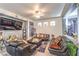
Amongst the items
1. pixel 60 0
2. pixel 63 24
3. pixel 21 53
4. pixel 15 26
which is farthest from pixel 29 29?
pixel 60 0

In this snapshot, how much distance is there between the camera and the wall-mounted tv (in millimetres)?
1520

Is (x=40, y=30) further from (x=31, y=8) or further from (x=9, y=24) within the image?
(x=9, y=24)

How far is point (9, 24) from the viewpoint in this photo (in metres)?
1.54

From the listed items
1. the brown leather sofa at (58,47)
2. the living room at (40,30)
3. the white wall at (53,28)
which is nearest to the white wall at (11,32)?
the living room at (40,30)

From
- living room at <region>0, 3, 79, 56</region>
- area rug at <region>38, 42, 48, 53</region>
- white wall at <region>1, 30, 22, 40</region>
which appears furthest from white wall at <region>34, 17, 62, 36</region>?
white wall at <region>1, 30, 22, 40</region>

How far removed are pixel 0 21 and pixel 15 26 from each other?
0.20 metres

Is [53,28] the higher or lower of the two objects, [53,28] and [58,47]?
the higher

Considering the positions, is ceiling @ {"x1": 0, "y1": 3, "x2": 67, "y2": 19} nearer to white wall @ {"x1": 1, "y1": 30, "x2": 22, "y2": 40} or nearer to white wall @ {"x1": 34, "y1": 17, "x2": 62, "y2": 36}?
white wall @ {"x1": 34, "y1": 17, "x2": 62, "y2": 36}

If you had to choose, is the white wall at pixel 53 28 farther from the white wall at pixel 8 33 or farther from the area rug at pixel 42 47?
the white wall at pixel 8 33

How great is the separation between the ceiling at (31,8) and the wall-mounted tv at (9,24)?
131 millimetres

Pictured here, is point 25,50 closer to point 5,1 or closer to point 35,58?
point 35,58

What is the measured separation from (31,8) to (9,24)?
36 centimetres

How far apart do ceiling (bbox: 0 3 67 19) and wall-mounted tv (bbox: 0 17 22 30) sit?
0.13m

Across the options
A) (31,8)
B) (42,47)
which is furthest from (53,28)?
(31,8)
